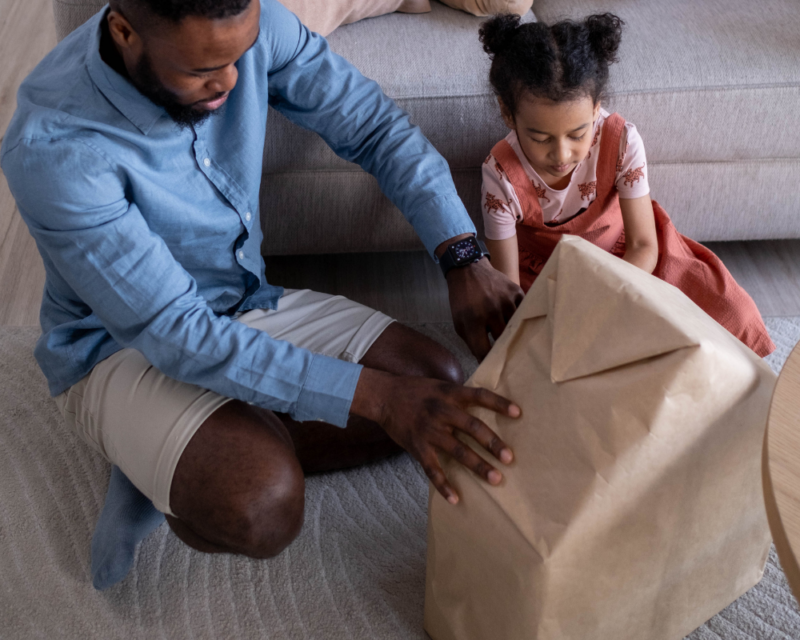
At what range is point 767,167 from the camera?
4.87 ft

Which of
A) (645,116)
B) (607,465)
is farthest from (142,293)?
(645,116)

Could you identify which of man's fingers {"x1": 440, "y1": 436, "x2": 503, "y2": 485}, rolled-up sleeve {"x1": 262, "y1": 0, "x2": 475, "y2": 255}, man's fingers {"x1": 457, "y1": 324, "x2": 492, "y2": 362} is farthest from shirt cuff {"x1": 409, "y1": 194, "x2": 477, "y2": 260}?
man's fingers {"x1": 440, "y1": 436, "x2": 503, "y2": 485}

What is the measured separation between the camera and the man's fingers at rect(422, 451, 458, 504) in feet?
2.69

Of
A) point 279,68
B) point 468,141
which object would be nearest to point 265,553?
point 279,68

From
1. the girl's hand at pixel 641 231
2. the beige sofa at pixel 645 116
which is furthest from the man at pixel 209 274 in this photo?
the girl's hand at pixel 641 231

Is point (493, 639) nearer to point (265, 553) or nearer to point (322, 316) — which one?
point (265, 553)

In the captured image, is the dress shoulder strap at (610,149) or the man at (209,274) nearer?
the man at (209,274)

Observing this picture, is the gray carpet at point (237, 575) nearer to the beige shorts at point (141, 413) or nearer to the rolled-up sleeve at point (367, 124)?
the beige shorts at point (141, 413)

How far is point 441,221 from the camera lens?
1.12 metres

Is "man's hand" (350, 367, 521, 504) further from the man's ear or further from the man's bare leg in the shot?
the man's ear

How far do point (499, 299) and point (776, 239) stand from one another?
1.01 m

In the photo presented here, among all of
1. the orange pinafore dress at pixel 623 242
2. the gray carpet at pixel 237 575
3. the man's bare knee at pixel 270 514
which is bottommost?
the gray carpet at pixel 237 575

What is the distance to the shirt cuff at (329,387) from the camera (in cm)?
93

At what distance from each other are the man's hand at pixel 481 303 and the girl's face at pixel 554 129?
0.24 meters
